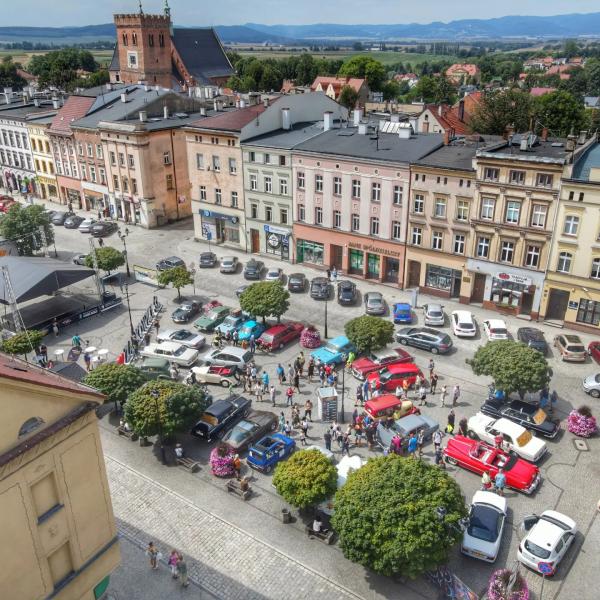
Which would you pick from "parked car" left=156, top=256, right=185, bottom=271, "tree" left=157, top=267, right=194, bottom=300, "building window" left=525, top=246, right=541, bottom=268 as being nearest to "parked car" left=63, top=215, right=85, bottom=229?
"parked car" left=156, top=256, right=185, bottom=271

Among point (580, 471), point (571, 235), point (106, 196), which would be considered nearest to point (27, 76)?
point (106, 196)

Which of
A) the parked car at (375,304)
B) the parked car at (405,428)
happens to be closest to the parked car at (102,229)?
the parked car at (375,304)

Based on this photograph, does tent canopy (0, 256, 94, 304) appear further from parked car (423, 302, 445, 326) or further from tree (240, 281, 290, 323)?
parked car (423, 302, 445, 326)

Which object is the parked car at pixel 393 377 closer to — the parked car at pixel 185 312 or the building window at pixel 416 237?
the building window at pixel 416 237

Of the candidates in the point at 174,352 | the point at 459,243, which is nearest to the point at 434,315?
the point at 459,243

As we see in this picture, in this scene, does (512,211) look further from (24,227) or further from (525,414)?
(24,227)

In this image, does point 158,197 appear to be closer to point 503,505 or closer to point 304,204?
point 304,204
